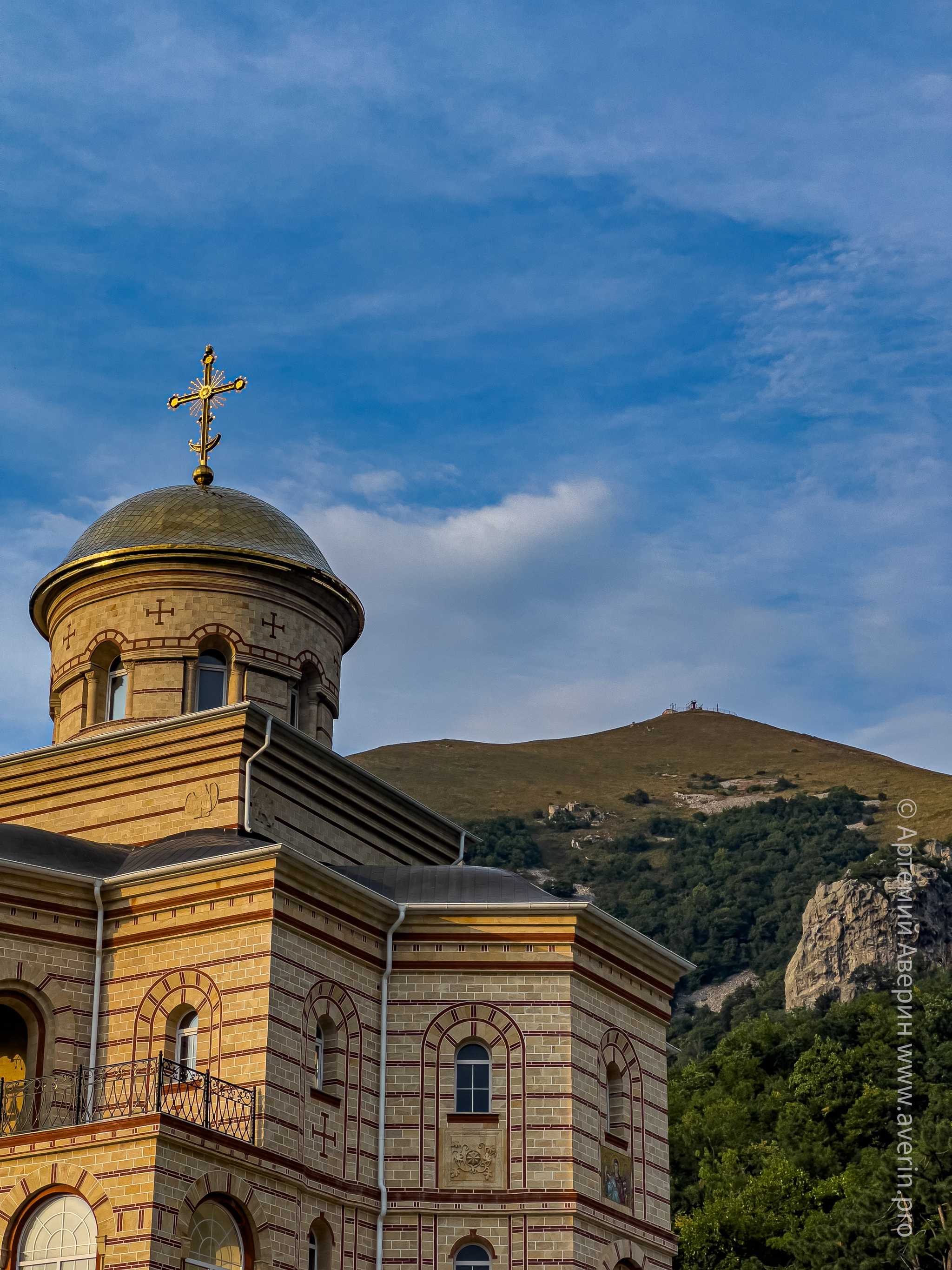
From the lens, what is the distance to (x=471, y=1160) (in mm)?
22828

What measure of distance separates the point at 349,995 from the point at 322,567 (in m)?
8.22

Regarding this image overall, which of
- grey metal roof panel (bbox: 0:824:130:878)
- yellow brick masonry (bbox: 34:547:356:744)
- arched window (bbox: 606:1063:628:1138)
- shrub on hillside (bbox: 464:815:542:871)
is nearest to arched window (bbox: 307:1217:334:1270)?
arched window (bbox: 606:1063:628:1138)

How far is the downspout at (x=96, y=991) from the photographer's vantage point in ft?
72.9

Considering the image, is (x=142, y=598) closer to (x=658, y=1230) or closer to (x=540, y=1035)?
(x=540, y=1035)

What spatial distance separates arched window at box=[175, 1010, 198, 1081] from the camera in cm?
2177

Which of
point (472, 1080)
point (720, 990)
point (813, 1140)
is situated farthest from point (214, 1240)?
point (720, 990)

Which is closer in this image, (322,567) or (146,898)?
(146,898)

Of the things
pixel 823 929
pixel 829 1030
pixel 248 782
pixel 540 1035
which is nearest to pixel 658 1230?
pixel 540 1035

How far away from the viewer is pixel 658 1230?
2464 centimetres

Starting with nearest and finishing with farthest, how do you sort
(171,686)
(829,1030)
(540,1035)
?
1. (540,1035)
2. (171,686)
3. (829,1030)

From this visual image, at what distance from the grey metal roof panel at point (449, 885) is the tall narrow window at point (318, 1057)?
6.70 feet

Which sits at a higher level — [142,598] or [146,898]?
[142,598]

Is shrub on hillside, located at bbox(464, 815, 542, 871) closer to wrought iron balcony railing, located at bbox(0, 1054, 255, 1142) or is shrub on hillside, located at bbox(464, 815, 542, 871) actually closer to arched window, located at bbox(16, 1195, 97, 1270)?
wrought iron balcony railing, located at bbox(0, 1054, 255, 1142)

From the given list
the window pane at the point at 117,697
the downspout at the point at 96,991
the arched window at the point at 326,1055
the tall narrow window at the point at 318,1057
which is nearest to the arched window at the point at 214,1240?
the tall narrow window at the point at 318,1057
